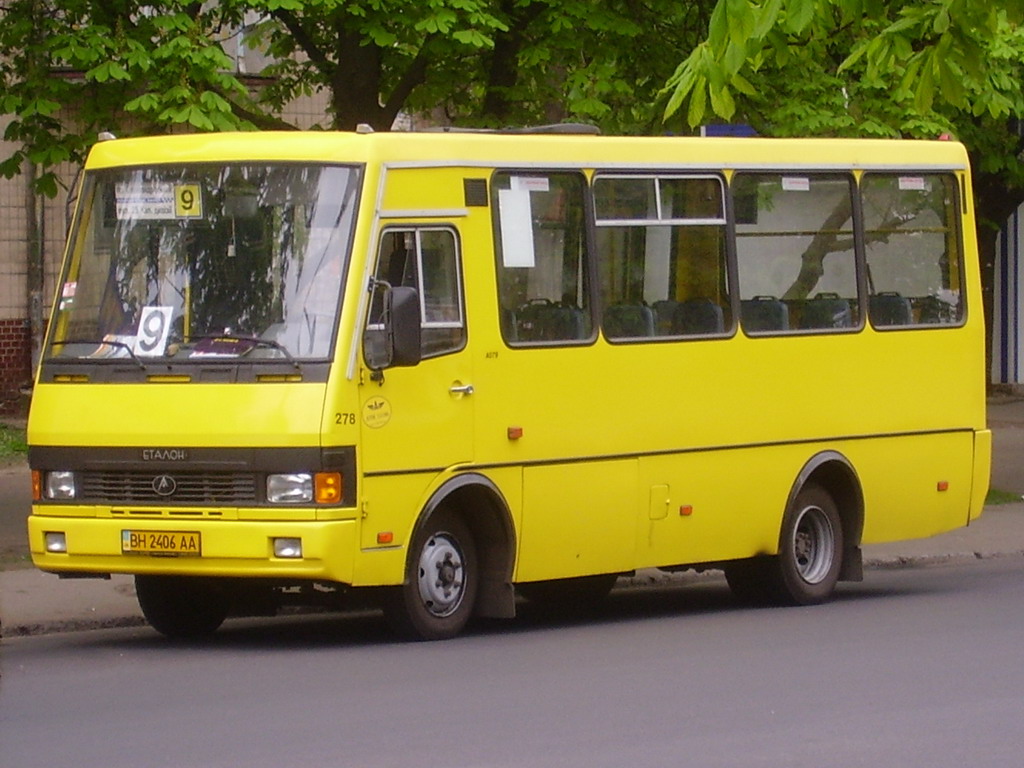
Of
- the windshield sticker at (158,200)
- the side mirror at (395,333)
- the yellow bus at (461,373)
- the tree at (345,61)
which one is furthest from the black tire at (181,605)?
the tree at (345,61)

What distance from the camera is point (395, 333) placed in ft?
36.9

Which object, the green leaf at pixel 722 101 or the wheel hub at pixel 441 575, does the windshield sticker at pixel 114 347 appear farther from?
the green leaf at pixel 722 101

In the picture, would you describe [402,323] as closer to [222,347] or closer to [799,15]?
[222,347]

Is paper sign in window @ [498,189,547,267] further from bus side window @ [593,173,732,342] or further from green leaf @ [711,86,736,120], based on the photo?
green leaf @ [711,86,736,120]

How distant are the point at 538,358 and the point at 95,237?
2.53m

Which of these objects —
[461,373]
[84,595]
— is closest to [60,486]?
[461,373]

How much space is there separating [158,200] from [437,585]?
8.34 ft

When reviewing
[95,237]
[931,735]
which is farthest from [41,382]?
[931,735]

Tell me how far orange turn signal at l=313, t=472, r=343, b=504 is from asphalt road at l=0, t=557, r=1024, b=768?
2.66ft

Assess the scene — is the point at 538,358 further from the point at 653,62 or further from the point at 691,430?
the point at 653,62

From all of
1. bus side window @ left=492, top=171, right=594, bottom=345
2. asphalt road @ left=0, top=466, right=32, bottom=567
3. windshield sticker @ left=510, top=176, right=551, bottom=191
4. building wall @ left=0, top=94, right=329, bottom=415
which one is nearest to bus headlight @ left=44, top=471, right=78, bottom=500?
bus side window @ left=492, top=171, right=594, bottom=345

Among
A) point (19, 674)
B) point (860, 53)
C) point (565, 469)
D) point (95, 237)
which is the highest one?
point (860, 53)

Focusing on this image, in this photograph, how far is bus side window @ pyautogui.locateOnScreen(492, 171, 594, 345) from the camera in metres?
12.3

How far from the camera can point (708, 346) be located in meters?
13.6
